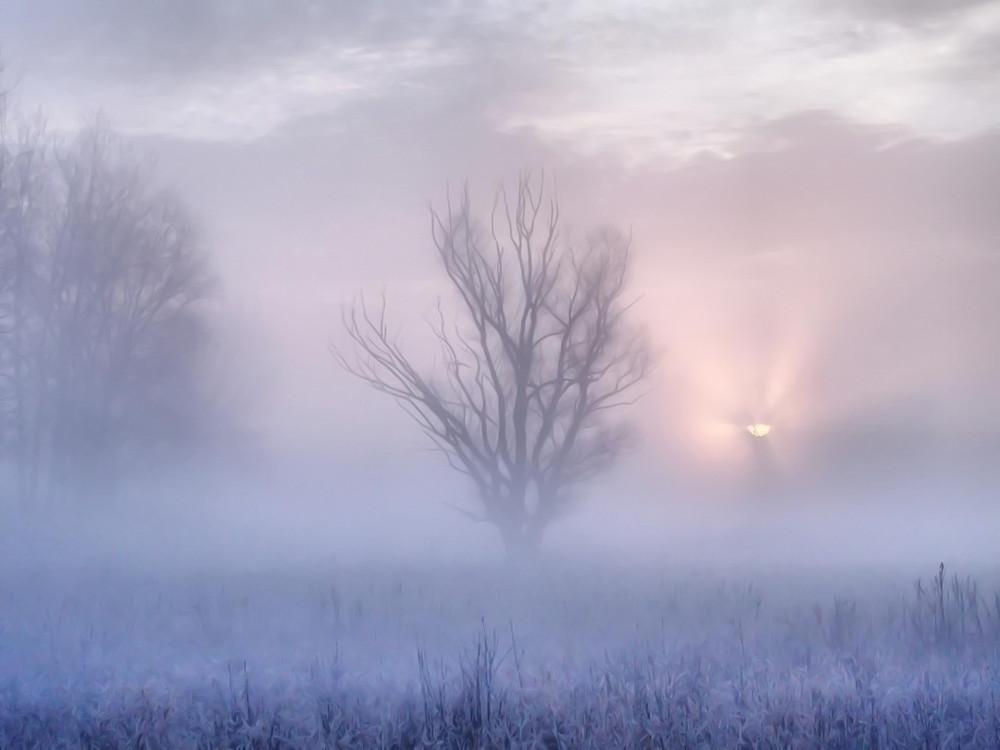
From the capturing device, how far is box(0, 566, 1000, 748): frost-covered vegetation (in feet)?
21.7

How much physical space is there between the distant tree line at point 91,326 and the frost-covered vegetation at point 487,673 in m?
10.6

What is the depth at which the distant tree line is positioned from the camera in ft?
74.3

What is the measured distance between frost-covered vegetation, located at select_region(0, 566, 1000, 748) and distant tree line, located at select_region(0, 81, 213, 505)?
416 inches

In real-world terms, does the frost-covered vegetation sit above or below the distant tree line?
below

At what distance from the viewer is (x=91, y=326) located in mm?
23562

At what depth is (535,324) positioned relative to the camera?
17.0 metres

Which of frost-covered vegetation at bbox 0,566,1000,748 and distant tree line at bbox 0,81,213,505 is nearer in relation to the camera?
frost-covered vegetation at bbox 0,566,1000,748

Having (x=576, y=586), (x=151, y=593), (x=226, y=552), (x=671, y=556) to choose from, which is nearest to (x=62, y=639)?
(x=151, y=593)

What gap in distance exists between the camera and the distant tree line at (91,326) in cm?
2266

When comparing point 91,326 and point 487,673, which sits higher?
point 91,326

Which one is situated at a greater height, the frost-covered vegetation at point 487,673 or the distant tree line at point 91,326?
the distant tree line at point 91,326

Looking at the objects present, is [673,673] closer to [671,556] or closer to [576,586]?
[576,586]

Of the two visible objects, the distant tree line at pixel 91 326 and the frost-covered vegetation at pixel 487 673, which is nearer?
the frost-covered vegetation at pixel 487 673

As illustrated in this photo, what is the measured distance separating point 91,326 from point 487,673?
19.9 metres
